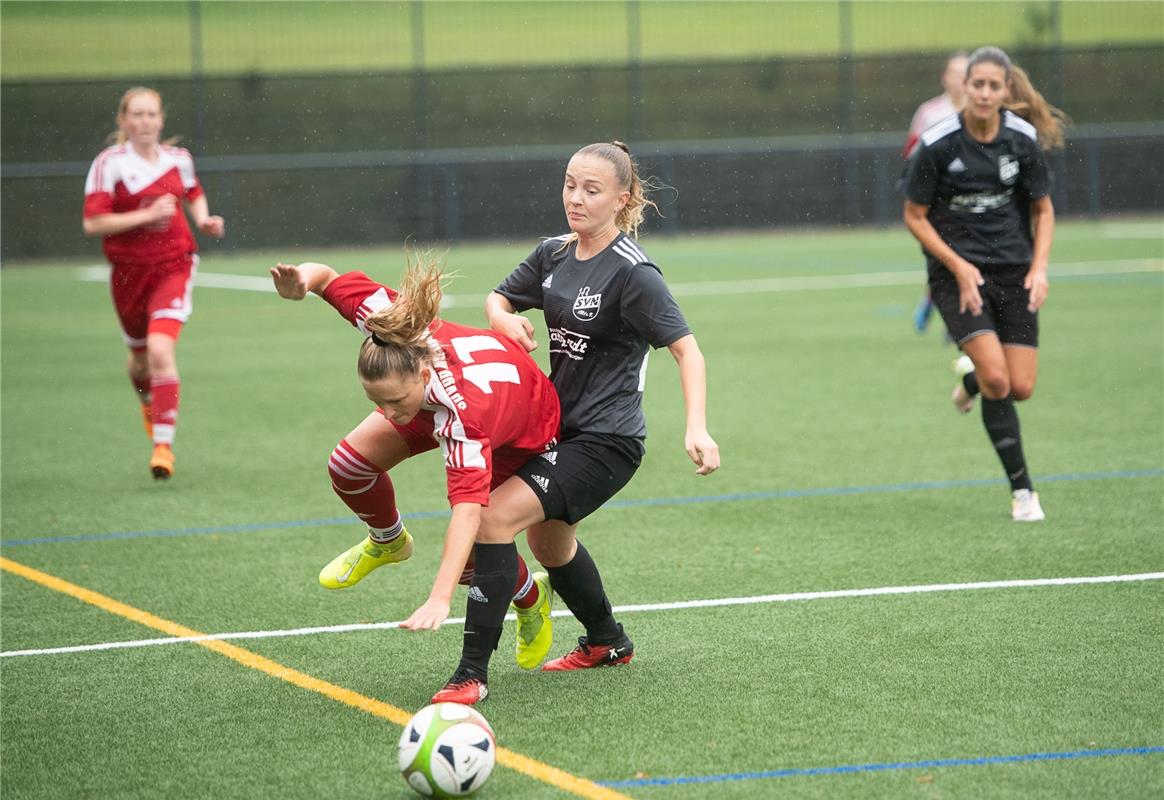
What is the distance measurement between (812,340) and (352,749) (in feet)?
33.1

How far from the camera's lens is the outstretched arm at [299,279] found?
184 inches

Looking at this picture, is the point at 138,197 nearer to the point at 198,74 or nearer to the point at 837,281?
the point at 837,281

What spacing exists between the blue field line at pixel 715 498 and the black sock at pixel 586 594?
255 cm

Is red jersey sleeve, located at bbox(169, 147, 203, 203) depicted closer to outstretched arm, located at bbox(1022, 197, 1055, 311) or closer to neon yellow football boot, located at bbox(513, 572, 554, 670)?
outstretched arm, located at bbox(1022, 197, 1055, 311)

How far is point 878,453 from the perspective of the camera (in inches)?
339

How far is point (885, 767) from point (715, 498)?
3.71 m

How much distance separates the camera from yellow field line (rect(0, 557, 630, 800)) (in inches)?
152

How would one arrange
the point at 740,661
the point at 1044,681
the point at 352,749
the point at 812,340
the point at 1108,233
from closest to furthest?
the point at 352,749 → the point at 1044,681 → the point at 740,661 → the point at 812,340 → the point at 1108,233

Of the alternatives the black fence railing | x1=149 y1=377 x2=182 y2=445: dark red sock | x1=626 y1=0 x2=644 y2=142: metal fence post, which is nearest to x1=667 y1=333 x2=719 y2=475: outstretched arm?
x1=149 y1=377 x2=182 y2=445: dark red sock

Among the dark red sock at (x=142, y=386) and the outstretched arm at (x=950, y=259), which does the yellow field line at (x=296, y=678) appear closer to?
the dark red sock at (x=142, y=386)

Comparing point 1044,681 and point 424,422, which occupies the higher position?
point 424,422

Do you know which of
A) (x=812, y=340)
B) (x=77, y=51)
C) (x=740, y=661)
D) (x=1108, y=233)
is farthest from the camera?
(x=77, y=51)

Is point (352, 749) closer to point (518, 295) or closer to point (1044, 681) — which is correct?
point (518, 295)

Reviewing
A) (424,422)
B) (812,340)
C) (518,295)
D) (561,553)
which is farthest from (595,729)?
(812,340)
